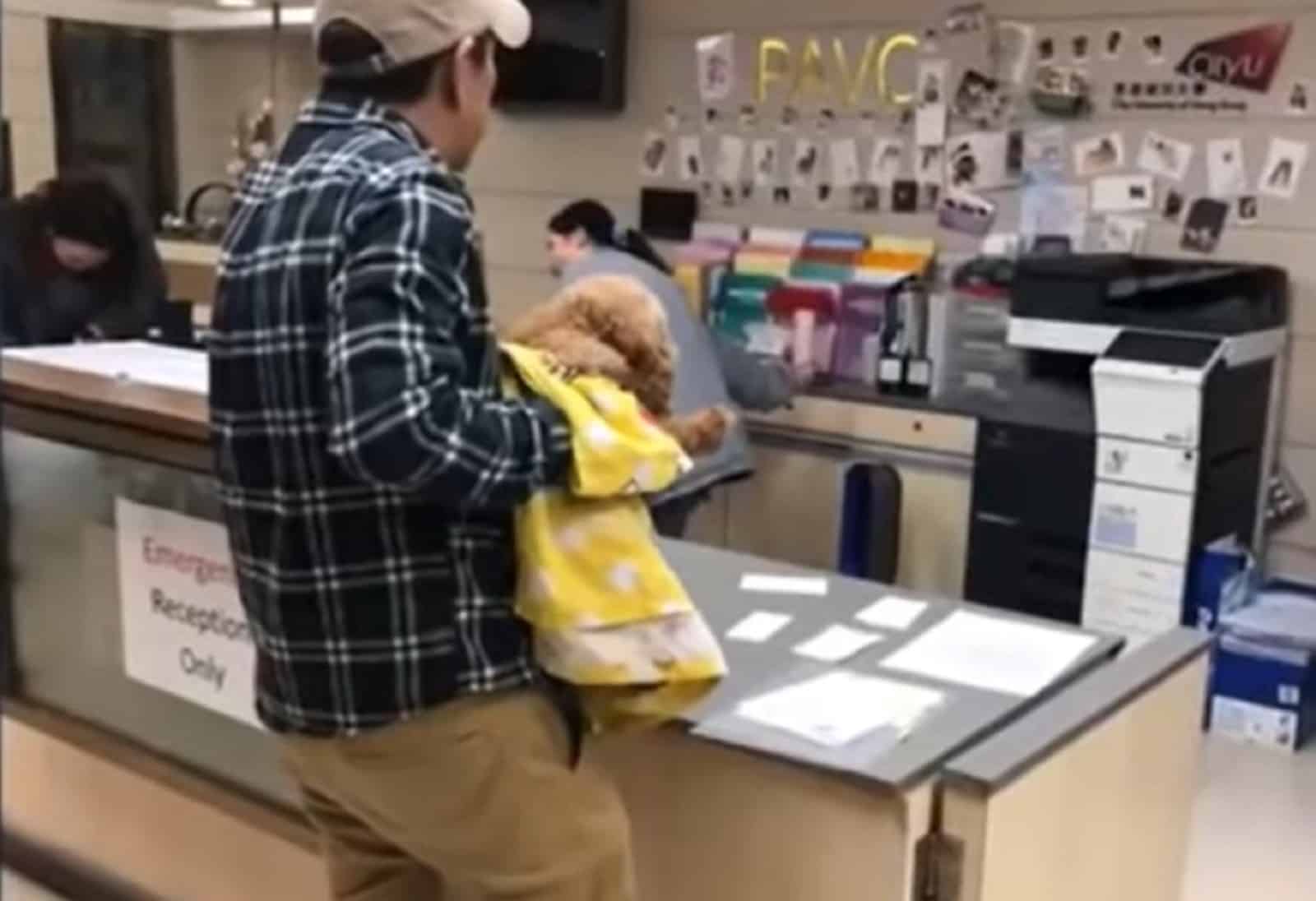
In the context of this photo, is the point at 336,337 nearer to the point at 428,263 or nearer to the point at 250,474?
the point at 428,263

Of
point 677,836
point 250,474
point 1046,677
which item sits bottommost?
point 677,836

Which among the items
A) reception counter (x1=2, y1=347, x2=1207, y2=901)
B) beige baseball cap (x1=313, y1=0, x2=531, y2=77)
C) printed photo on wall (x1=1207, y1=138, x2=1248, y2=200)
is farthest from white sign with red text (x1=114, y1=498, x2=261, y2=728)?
printed photo on wall (x1=1207, y1=138, x2=1248, y2=200)

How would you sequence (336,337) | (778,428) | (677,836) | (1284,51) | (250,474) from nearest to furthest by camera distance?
1. (336,337)
2. (250,474)
3. (677,836)
4. (1284,51)
5. (778,428)

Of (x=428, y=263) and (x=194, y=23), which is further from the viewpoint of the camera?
(x=194, y=23)

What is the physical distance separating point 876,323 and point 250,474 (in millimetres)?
3449

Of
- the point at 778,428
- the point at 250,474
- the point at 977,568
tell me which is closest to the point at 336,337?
the point at 250,474

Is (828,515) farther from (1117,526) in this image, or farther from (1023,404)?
(1117,526)

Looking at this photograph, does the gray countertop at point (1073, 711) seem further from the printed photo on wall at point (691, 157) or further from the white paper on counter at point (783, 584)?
the printed photo on wall at point (691, 157)

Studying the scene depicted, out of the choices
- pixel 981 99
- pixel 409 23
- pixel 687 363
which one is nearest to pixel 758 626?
pixel 409 23

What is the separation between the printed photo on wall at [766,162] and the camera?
5090 mm

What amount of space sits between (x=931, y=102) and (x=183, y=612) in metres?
3.12

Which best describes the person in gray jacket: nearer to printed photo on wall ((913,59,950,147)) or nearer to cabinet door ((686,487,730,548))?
cabinet door ((686,487,730,548))

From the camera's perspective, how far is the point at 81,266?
12.8 ft

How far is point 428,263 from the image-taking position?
1.32 m
